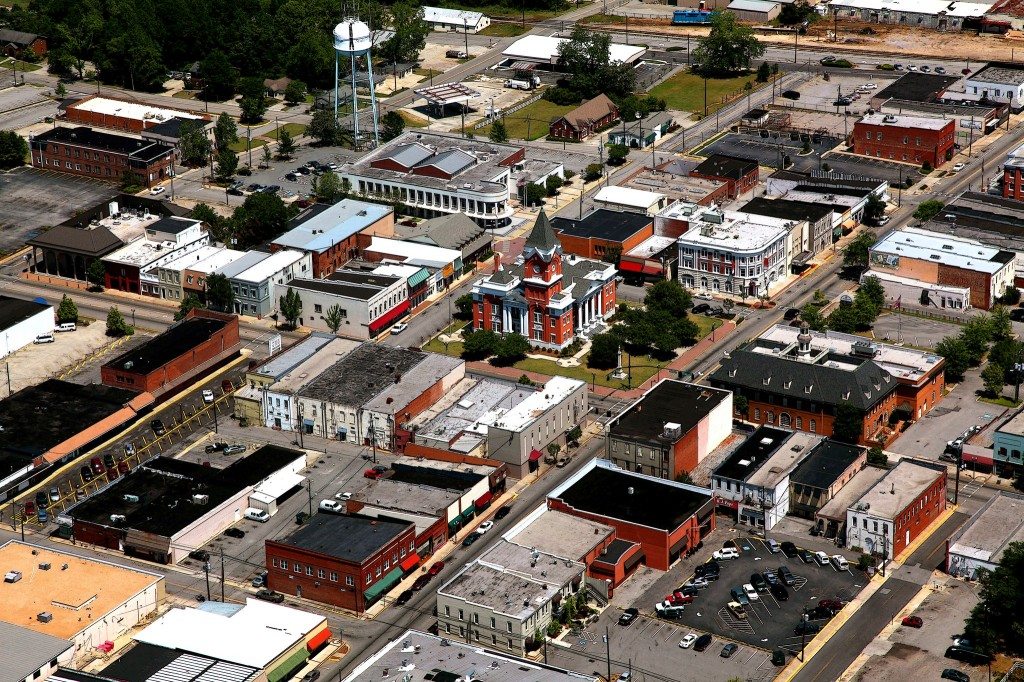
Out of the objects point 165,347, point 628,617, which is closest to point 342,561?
point 628,617

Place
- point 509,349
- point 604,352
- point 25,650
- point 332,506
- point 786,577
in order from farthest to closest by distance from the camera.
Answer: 1. point 509,349
2. point 604,352
3. point 332,506
4. point 786,577
5. point 25,650

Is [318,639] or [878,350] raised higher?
[878,350]

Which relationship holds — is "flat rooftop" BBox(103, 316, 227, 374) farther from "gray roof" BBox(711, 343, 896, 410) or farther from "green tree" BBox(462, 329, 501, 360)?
"gray roof" BBox(711, 343, 896, 410)

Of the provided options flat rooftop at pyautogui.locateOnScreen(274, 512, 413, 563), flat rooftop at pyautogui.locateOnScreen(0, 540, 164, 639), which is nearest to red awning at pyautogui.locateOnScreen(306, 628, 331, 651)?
flat rooftop at pyautogui.locateOnScreen(274, 512, 413, 563)

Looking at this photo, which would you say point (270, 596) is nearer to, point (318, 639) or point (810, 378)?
point (318, 639)

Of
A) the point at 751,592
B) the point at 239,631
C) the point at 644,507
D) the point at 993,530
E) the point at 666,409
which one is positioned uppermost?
the point at 666,409

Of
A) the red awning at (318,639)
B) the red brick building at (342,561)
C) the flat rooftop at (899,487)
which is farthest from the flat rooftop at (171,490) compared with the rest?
the flat rooftop at (899,487)
